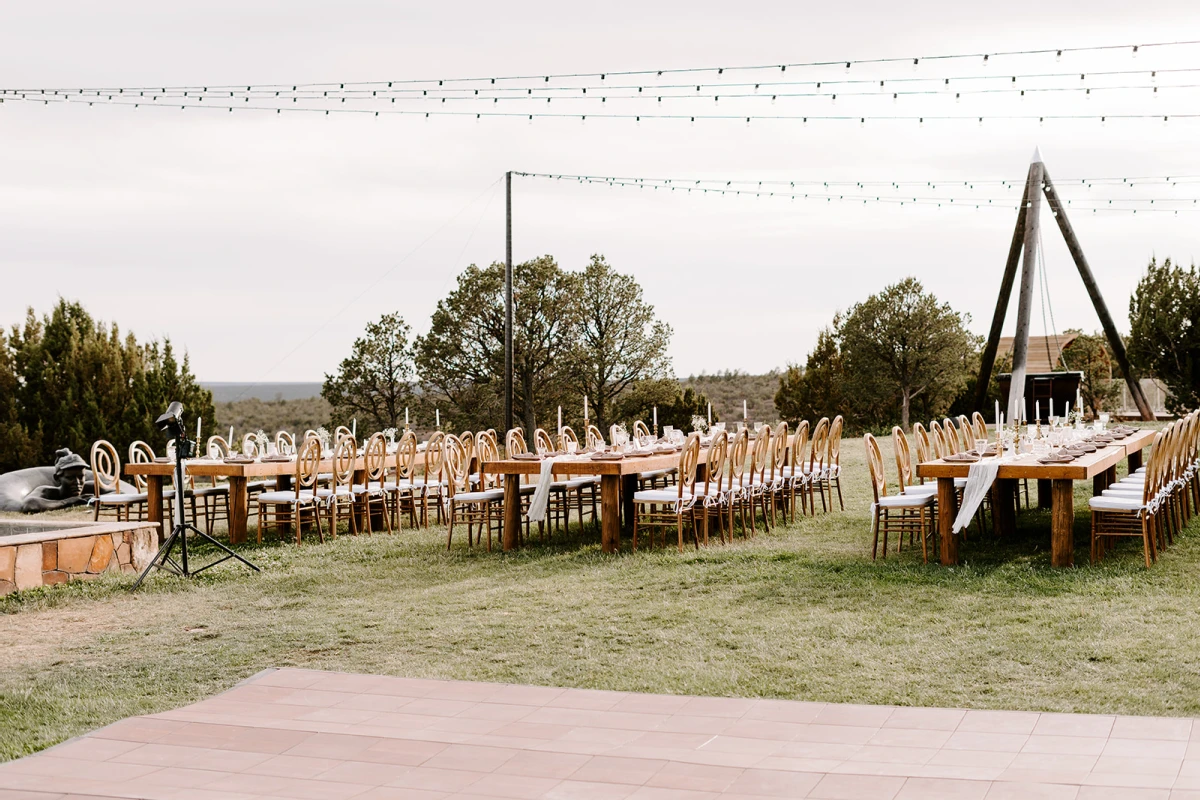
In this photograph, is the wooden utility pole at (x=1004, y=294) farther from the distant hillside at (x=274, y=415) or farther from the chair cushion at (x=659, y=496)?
the distant hillside at (x=274, y=415)

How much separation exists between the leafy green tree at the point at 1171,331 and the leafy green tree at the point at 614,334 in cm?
1187

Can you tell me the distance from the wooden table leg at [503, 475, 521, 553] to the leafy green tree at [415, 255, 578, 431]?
15216mm

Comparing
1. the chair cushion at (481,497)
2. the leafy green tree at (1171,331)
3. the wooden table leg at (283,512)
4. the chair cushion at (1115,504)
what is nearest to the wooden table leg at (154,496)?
the wooden table leg at (283,512)

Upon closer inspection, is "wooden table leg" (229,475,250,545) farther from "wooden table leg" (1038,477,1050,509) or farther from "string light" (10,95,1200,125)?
"wooden table leg" (1038,477,1050,509)

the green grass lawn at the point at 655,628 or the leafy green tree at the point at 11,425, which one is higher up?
the leafy green tree at the point at 11,425

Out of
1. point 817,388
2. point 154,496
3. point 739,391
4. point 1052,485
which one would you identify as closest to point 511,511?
point 154,496

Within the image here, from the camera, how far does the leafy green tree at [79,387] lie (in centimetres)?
1784

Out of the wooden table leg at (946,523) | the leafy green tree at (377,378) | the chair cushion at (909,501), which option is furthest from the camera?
the leafy green tree at (377,378)

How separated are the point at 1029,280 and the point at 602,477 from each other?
324 inches

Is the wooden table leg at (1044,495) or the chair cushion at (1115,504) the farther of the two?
the wooden table leg at (1044,495)

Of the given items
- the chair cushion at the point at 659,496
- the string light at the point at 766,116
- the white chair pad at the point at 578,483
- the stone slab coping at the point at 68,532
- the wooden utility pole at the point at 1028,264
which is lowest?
the stone slab coping at the point at 68,532

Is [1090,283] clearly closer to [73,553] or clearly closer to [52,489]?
[73,553]

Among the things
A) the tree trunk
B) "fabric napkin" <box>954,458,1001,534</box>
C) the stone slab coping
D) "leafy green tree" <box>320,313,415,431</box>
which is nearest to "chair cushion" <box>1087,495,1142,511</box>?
"fabric napkin" <box>954,458,1001,534</box>

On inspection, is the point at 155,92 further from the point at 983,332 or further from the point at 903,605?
the point at 983,332
